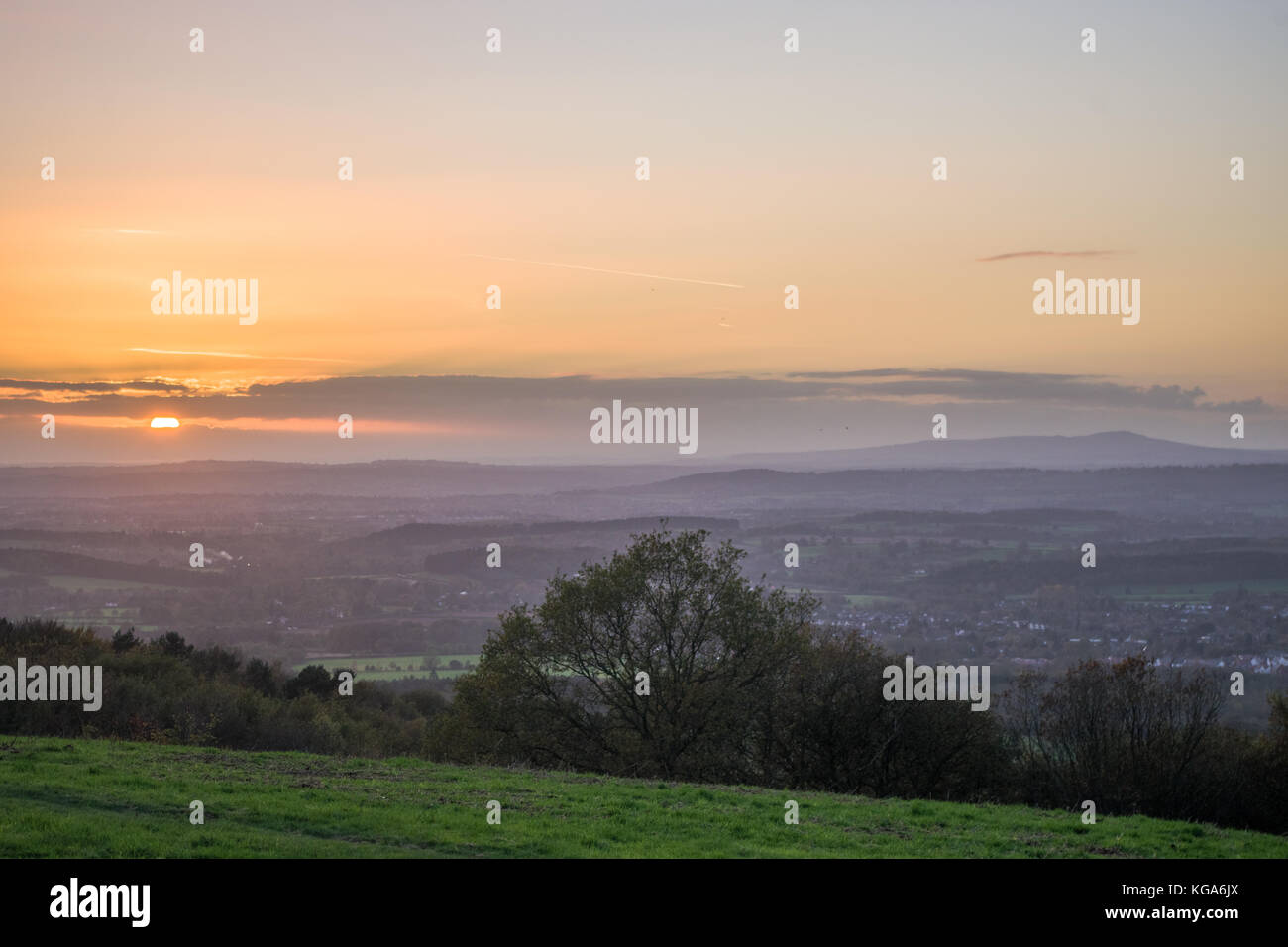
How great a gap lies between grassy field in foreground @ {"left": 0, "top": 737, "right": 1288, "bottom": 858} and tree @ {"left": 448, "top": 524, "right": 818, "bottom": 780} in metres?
9.72

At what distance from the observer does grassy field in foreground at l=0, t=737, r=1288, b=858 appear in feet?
46.4

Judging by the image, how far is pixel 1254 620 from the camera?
109438mm

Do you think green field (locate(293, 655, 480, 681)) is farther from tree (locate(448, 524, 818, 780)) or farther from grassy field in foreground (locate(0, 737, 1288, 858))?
grassy field in foreground (locate(0, 737, 1288, 858))

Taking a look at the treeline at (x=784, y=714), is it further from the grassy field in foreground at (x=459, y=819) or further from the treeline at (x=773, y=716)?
the grassy field in foreground at (x=459, y=819)

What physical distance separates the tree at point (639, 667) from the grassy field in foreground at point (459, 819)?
9718mm

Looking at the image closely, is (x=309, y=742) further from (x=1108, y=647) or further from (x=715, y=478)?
(x=715, y=478)

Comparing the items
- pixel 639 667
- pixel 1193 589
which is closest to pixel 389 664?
pixel 639 667

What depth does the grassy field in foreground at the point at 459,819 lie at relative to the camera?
14141 millimetres

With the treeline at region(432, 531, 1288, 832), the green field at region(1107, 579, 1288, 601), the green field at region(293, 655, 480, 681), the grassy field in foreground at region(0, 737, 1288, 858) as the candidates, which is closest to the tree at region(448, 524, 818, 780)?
the treeline at region(432, 531, 1288, 832)

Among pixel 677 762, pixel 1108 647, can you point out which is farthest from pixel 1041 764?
pixel 1108 647

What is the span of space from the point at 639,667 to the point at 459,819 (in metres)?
17.8

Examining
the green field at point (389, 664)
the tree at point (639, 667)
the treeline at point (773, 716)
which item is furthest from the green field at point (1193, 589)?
the tree at point (639, 667)
